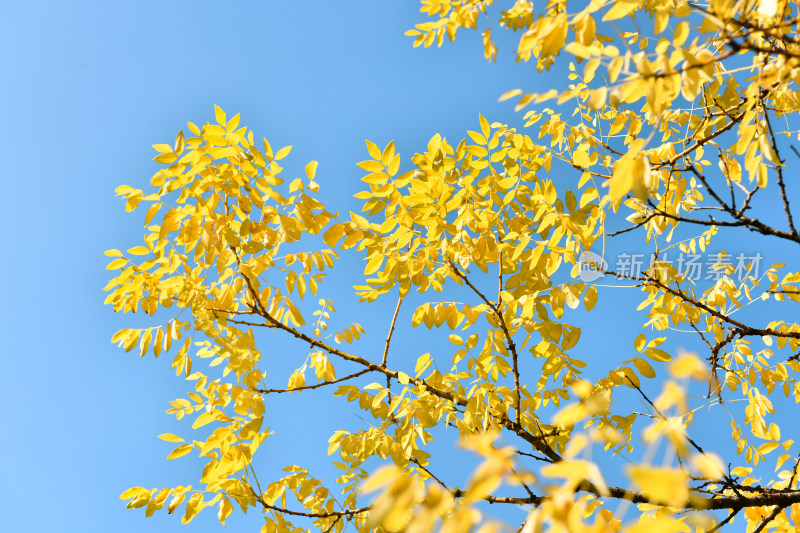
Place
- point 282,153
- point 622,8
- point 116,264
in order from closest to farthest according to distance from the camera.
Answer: point 622,8
point 282,153
point 116,264

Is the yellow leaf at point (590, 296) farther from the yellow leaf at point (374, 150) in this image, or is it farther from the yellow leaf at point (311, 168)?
the yellow leaf at point (311, 168)

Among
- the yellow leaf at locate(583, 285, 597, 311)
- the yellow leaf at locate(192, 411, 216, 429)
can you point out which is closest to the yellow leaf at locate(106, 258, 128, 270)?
the yellow leaf at locate(192, 411, 216, 429)

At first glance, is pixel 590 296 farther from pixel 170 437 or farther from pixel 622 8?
pixel 170 437

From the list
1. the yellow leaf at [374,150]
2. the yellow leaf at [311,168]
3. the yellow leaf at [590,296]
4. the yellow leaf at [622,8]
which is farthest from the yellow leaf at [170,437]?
the yellow leaf at [622,8]

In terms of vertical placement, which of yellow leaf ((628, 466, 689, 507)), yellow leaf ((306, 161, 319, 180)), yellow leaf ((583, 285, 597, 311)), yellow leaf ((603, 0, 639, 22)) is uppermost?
yellow leaf ((306, 161, 319, 180))

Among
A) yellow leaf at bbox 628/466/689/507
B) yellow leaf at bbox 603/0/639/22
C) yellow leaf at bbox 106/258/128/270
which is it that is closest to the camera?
yellow leaf at bbox 628/466/689/507

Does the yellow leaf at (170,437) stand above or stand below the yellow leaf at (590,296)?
above

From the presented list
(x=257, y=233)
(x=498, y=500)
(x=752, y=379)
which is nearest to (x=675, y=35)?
(x=257, y=233)

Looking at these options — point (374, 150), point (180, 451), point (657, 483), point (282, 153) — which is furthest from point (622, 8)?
point (180, 451)

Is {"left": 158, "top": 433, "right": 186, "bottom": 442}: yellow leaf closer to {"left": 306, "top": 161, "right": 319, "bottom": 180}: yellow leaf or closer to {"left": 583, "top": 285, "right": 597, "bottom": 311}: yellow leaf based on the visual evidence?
{"left": 306, "top": 161, "right": 319, "bottom": 180}: yellow leaf

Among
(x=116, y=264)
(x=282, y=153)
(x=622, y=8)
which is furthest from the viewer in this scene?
(x=116, y=264)

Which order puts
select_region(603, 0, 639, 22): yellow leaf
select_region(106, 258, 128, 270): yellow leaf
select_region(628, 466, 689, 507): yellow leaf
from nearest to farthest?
select_region(628, 466, 689, 507): yellow leaf → select_region(603, 0, 639, 22): yellow leaf → select_region(106, 258, 128, 270): yellow leaf

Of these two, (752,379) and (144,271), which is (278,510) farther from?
(752,379)

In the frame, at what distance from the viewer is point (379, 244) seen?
266cm
